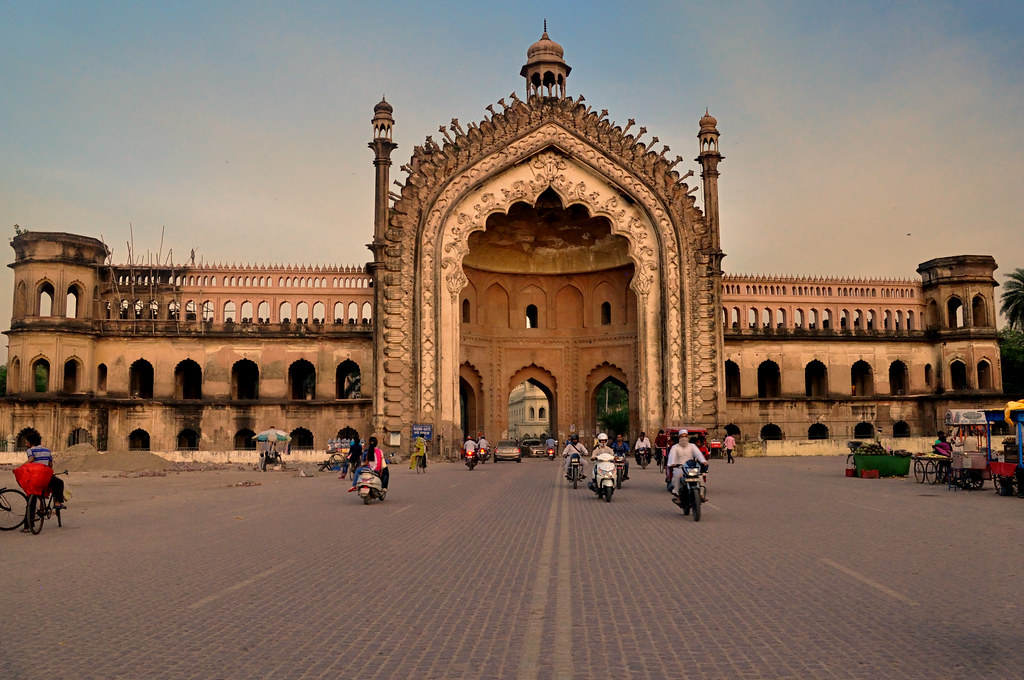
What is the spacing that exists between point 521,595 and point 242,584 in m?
2.82

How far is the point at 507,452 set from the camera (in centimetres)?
4191

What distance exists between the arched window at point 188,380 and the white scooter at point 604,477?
103 feet

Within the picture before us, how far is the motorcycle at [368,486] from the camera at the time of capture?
18.0 m

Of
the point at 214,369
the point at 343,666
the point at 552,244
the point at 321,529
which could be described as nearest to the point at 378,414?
the point at 214,369

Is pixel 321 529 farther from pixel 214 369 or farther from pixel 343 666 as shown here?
pixel 214 369

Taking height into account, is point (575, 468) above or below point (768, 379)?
below

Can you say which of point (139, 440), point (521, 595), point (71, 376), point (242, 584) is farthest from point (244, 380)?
point (521, 595)

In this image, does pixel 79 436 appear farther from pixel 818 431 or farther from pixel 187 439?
pixel 818 431

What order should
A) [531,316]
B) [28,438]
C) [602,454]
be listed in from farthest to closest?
[531,316], [28,438], [602,454]

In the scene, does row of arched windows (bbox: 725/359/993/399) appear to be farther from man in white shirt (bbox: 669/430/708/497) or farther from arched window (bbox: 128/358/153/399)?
man in white shirt (bbox: 669/430/708/497)

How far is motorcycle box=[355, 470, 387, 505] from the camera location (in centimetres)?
1803

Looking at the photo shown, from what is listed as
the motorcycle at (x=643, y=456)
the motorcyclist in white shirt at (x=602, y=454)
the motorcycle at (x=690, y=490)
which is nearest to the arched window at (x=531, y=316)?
the motorcycle at (x=643, y=456)

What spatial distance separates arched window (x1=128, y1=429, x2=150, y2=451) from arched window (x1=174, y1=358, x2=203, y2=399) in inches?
104

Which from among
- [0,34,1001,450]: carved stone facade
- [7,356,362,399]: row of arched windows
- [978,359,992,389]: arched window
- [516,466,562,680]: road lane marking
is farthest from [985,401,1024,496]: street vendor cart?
[7,356,362,399]: row of arched windows
